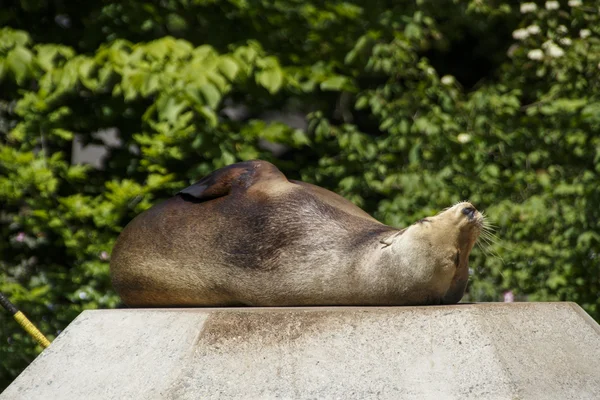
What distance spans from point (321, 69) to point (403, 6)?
120 centimetres

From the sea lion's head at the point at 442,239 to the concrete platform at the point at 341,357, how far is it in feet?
0.51

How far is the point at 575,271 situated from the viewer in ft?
17.4

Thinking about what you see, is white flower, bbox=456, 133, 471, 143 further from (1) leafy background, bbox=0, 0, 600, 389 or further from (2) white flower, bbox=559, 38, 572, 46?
(2) white flower, bbox=559, 38, 572, 46

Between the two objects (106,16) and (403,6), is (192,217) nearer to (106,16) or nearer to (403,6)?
(106,16)

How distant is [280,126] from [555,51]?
1913mm

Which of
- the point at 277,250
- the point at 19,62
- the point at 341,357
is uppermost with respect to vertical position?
the point at 19,62

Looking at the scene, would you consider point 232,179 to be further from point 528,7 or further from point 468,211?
point 528,7

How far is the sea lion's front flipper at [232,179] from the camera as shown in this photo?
321cm

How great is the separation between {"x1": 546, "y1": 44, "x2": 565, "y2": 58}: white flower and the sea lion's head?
3707 millimetres

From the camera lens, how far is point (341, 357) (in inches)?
100

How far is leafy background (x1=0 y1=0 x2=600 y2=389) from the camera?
17.3 ft

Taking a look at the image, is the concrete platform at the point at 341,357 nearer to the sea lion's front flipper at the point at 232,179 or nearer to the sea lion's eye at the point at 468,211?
the sea lion's eye at the point at 468,211

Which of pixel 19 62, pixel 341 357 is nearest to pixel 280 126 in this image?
pixel 19 62

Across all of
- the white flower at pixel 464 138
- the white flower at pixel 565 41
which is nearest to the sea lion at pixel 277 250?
the white flower at pixel 464 138
